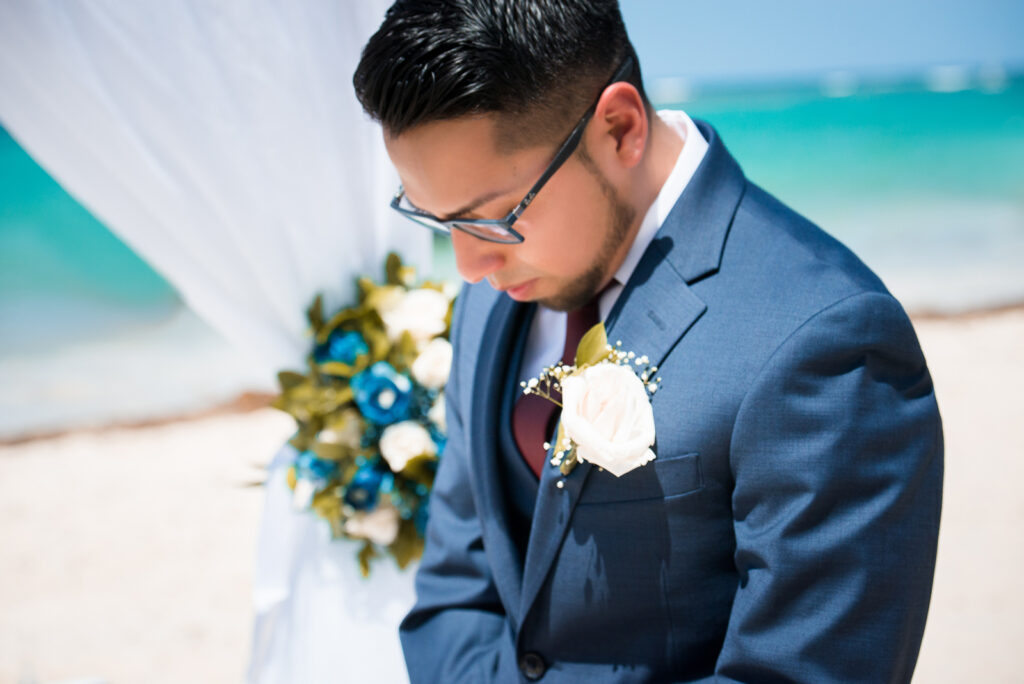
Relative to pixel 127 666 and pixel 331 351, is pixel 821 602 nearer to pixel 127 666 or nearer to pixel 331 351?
pixel 331 351

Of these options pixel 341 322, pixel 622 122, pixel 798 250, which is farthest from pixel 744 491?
pixel 341 322

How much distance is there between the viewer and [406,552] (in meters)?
2.06

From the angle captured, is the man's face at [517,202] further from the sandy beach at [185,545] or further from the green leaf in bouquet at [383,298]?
the sandy beach at [185,545]

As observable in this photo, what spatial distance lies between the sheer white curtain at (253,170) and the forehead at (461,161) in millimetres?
846

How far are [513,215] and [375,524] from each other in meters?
1.14

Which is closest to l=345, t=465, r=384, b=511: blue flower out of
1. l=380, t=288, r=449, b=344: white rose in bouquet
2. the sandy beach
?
l=380, t=288, r=449, b=344: white rose in bouquet

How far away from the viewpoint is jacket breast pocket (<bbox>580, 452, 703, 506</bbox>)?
111cm

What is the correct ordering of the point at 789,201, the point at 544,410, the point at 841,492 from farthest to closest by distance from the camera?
the point at 789,201, the point at 544,410, the point at 841,492

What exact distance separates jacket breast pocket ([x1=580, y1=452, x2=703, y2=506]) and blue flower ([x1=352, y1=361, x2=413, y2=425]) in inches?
34.8

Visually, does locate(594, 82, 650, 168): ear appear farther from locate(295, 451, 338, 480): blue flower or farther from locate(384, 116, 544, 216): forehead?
locate(295, 451, 338, 480): blue flower

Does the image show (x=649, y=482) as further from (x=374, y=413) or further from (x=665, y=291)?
(x=374, y=413)

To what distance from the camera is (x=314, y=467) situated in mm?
→ 2008

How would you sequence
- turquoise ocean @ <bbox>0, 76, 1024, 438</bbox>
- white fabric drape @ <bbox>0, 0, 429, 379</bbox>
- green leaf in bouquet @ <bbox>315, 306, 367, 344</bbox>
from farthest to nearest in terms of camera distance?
turquoise ocean @ <bbox>0, 76, 1024, 438</bbox> < green leaf in bouquet @ <bbox>315, 306, 367, 344</bbox> < white fabric drape @ <bbox>0, 0, 429, 379</bbox>

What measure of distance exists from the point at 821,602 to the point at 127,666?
3.38m
